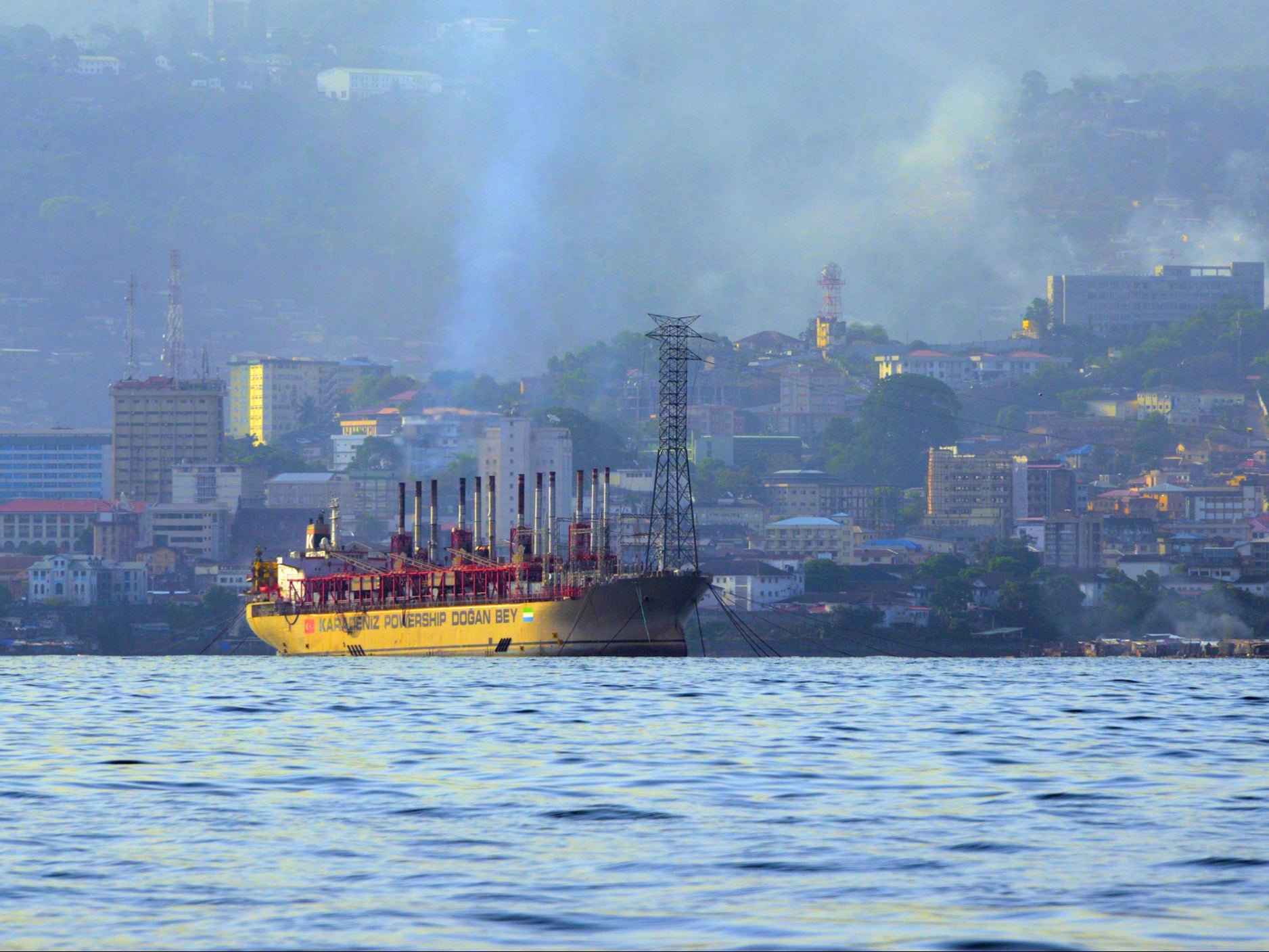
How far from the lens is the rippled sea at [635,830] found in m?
17.7

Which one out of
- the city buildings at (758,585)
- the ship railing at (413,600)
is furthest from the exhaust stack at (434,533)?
the city buildings at (758,585)

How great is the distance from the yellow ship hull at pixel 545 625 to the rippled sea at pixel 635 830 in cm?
5937

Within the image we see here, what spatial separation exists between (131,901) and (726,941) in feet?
18.1

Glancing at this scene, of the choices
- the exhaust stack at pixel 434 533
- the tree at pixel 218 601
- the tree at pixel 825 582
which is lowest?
the tree at pixel 218 601

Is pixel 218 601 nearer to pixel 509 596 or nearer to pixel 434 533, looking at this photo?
pixel 434 533

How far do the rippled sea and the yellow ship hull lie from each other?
5937cm

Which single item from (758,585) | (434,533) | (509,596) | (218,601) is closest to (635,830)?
(509,596)

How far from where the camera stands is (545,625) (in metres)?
105

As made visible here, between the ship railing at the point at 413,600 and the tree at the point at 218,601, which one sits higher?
the ship railing at the point at 413,600

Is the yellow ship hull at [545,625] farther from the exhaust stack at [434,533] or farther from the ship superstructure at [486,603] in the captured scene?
the exhaust stack at [434,533]

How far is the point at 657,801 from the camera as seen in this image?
1019 inches

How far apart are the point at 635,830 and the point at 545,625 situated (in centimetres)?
8175

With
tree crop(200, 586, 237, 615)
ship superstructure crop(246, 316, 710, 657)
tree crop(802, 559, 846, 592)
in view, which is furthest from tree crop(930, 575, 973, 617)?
tree crop(200, 586, 237, 615)

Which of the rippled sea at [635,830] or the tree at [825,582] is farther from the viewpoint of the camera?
the tree at [825,582]
